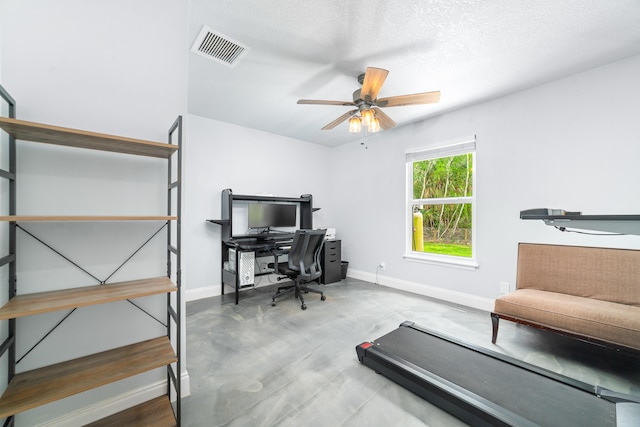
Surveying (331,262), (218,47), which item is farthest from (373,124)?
(331,262)

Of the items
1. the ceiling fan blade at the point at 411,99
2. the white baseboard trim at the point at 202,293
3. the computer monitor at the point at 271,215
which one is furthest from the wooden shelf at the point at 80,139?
the white baseboard trim at the point at 202,293

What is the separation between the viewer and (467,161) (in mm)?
3389

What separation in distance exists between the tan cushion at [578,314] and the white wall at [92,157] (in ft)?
9.12

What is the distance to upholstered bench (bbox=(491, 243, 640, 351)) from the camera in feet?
5.82

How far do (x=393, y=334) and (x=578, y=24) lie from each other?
9.12 ft

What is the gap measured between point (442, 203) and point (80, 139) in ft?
12.6

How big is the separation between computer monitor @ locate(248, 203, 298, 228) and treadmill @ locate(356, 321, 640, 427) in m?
2.44

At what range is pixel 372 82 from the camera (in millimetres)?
2049

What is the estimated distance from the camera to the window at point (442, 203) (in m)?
3.37

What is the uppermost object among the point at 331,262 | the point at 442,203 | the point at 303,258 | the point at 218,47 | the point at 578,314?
the point at 218,47

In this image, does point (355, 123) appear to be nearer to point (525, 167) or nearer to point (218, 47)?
point (218, 47)

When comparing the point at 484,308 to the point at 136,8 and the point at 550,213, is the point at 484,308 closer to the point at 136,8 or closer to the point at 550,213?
the point at 550,213

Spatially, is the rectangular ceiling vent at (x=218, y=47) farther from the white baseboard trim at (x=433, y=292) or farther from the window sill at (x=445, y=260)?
the white baseboard trim at (x=433, y=292)

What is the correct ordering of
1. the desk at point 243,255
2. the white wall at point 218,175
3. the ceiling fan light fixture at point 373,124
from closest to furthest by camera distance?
the ceiling fan light fixture at point 373,124, the desk at point 243,255, the white wall at point 218,175
